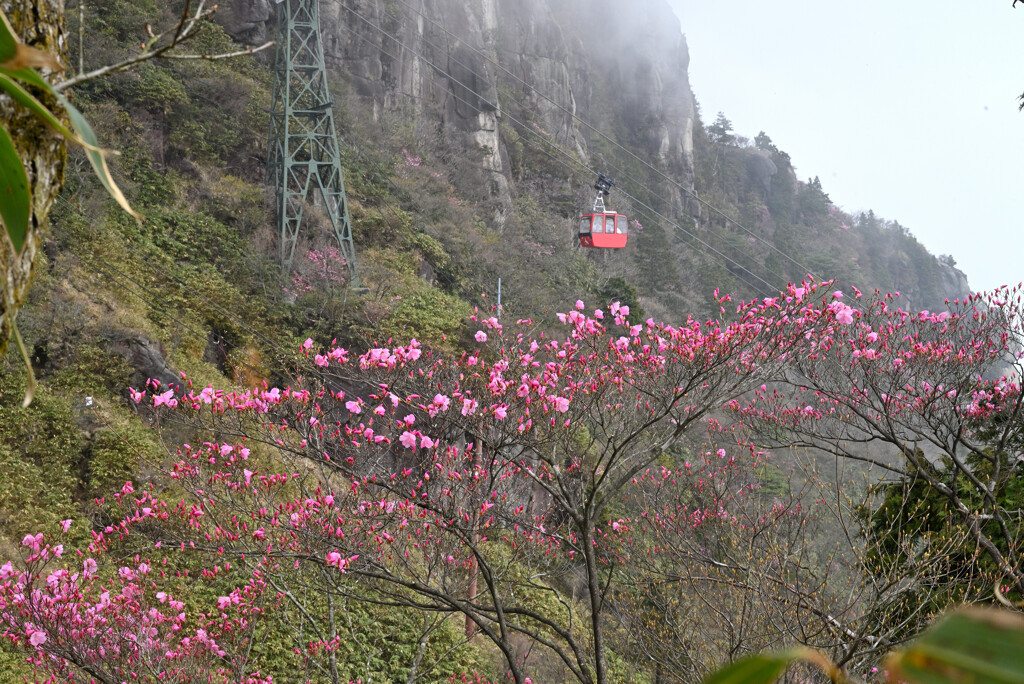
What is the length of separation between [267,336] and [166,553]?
4471mm

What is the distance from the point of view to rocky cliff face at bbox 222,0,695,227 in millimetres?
20203

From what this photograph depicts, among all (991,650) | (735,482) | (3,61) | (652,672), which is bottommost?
(652,672)

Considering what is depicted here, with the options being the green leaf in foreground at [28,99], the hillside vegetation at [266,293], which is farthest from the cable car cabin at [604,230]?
the green leaf in foreground at [28,99]

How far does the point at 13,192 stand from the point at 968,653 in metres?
0.48

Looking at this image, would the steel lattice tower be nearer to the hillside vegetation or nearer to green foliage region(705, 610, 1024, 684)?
the hillside vegetation

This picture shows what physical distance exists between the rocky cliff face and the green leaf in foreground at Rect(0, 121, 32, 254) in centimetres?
1925

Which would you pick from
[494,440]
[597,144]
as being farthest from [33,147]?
[597,144]

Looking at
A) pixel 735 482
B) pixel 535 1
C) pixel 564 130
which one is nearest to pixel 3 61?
pixel 735 482

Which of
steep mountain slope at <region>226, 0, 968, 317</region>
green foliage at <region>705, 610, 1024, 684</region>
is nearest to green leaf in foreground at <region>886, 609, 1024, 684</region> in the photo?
green foliage at <region>705, 610, 1024, 684</region>

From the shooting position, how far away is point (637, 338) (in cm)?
535

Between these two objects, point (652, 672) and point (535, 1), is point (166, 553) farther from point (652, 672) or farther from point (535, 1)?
point (535, 1)

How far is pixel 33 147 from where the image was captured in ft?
3.09

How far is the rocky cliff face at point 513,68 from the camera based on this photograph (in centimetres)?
2020

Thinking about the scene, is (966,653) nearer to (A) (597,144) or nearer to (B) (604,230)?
(B) (604,230)
